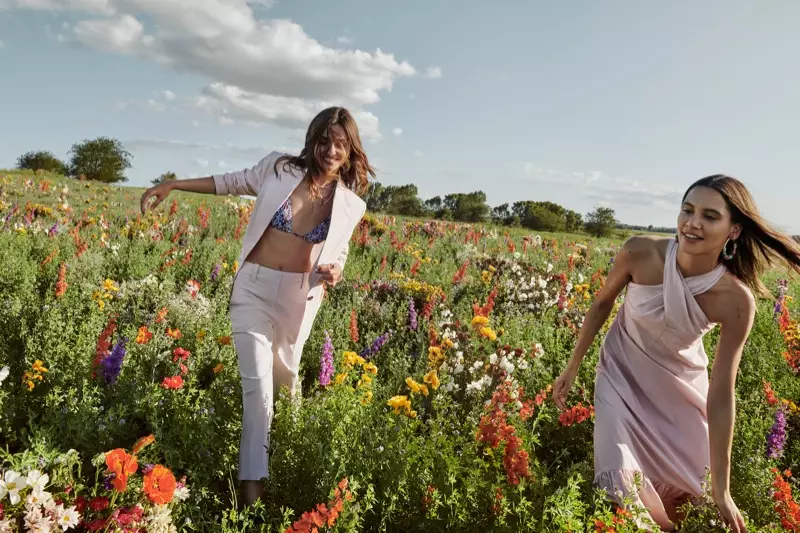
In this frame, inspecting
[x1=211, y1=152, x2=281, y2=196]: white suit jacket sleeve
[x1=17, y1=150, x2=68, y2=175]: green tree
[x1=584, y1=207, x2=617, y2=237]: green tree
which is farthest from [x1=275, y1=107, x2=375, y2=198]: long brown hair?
[x1=17, y1=150, x2=68, y2=175]: green tree

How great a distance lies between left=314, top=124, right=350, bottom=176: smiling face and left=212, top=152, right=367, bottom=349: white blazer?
0.13 m

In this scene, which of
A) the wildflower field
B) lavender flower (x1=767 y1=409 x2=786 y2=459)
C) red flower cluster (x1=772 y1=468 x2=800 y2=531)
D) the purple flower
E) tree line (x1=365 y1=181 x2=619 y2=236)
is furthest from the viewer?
tree line (x1=365 y1=181 x2=619 y2=236)

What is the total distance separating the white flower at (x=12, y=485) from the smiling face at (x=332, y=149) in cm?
209

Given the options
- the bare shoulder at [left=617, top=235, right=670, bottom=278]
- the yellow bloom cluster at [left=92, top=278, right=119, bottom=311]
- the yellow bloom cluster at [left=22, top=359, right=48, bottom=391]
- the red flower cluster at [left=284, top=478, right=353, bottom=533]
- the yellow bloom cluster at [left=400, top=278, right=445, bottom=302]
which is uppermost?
the bare shoulder at [left=617, top=235, right=670, bottom=278]

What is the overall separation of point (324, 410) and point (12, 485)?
1448 mm

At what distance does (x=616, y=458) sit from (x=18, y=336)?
426 centimetres

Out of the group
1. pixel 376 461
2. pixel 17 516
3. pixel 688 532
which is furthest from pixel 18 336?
pixel 688 532

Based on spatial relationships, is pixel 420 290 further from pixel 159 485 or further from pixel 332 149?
pixel 159 485

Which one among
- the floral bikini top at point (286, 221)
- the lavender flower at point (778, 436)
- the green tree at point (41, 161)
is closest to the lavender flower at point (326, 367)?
the floral bikini top at point (286, 221)

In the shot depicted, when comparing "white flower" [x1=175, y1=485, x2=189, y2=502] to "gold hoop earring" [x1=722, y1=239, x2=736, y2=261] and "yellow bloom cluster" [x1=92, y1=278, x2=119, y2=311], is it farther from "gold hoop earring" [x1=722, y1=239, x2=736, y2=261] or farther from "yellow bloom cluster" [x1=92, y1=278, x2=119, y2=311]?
"gold hoop earring" [x1=722, y1=239, x2=736, y2=261]

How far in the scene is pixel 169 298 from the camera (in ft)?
17.8

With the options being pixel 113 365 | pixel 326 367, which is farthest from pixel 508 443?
pixel 113 365

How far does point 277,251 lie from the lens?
3285 millimetres

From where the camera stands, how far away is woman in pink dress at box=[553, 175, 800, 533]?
3.00 meters
